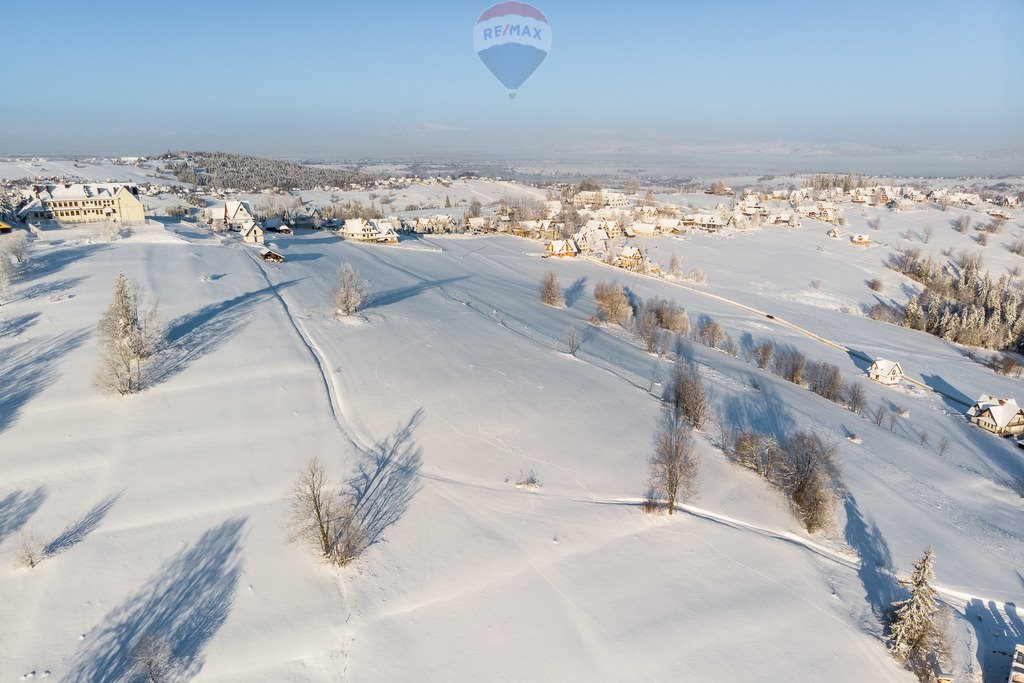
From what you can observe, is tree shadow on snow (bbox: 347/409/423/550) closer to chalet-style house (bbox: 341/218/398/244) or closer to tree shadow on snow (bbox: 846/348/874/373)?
tree shadow on snow (bbox: 846/348/874/373)

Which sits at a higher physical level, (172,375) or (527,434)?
(172,375)

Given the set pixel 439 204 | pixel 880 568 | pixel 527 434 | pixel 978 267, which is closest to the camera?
pixel 880 568

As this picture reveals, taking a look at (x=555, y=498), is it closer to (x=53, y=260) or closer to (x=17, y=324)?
(x=17, y=324)

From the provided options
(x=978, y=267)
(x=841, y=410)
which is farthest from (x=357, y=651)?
(x=978, y=267)

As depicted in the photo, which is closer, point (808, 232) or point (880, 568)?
point (880, 568)

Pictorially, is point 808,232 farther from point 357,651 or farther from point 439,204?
point 357,651

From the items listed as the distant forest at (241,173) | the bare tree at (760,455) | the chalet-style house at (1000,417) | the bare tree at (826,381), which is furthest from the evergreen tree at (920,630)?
the distant forest at (241,173)
